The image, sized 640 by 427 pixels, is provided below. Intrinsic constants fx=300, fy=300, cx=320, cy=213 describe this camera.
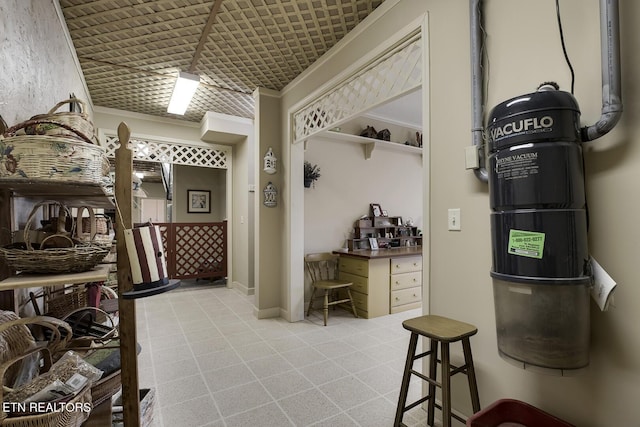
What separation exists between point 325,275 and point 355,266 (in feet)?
1.62

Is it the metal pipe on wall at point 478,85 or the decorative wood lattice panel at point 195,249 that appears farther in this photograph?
the decorative wood lattice panel at point 195,249

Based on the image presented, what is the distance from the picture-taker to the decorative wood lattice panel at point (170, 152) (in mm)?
4418

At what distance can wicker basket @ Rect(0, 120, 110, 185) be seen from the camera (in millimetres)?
918

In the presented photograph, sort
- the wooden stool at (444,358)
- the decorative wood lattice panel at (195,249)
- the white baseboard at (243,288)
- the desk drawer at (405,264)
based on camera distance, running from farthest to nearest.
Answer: the decorative wood lattice panel at (195,249) < the white baseboard at (243,288) < the desk drawer at (405,264) < the wooden stool at (444,358)

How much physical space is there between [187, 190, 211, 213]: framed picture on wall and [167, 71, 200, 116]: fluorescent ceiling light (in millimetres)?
3666

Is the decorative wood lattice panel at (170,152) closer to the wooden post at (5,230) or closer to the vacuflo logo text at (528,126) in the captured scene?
the wooden post at (5,230)

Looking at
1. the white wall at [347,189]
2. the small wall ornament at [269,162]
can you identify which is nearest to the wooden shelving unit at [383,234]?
the white wall at [347,189]

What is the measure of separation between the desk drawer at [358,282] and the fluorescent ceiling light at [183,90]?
2826 mm

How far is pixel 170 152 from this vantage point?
4812 millimetres

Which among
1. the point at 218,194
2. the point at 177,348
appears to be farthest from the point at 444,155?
the point at 218,194

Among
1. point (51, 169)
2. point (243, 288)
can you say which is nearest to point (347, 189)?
point (243, 288)

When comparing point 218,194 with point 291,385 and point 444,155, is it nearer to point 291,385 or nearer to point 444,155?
point 291,385

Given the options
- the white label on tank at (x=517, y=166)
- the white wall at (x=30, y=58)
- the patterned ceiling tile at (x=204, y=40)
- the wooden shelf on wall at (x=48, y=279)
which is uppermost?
the patterned ceiling tile at (x=204, y=40)

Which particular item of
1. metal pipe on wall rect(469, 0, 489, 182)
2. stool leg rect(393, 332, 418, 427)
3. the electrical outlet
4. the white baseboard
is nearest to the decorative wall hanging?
the white baseboard
